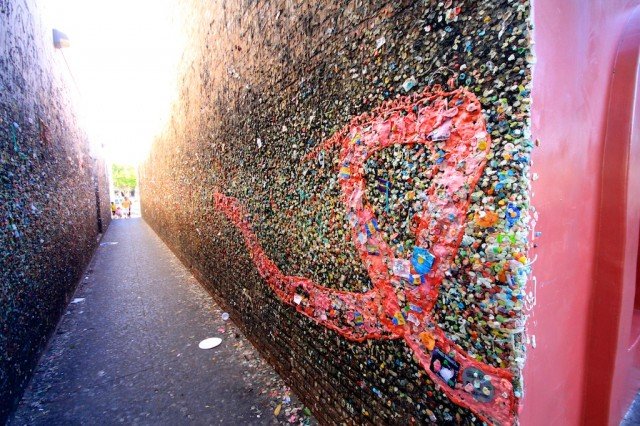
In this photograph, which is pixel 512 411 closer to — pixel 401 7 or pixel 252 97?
pixel 401 7

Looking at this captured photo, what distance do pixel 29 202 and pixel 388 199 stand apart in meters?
3.84

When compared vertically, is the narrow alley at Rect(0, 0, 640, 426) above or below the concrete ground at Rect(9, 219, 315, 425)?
above

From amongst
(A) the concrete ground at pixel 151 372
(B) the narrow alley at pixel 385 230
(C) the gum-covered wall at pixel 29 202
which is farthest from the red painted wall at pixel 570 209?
(C) the gum-covered wall at pixel 29 202

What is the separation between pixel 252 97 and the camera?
9.66ft

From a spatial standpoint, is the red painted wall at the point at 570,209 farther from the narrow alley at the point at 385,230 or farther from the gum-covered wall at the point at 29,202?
the gum-covered wall at the point at 29,202

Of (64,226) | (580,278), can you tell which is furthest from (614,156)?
(64,226)

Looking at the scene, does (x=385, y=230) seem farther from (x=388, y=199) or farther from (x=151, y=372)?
(x=151, y=372)

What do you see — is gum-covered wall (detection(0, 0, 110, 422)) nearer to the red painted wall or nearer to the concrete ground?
the concrete ground

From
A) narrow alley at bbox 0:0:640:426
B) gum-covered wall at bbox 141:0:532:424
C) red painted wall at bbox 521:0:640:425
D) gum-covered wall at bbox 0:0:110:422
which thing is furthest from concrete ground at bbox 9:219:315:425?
red painted wall at bbox 521:0:640:425

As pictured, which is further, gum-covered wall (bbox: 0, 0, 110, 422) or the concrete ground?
gum-covered wall (bbox: 0, 0, 110, 422)

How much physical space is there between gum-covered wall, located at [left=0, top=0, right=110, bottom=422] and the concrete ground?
242 mm

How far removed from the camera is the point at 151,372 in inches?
118

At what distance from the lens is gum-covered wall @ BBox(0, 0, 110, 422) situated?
259cm

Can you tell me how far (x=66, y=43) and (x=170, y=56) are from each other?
204 centimetres
